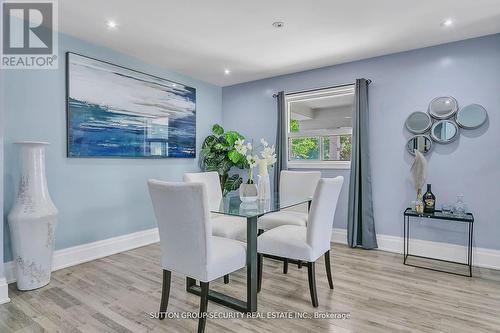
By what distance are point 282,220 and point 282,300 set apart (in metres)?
0.86

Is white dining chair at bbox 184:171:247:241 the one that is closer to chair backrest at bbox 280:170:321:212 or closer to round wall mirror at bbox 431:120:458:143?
chair backrest at bbox 280:170:321:212

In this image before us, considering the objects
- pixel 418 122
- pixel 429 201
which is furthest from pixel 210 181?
pixel 418 122

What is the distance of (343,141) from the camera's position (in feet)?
13.3

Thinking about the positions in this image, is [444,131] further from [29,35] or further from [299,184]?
[29,35]

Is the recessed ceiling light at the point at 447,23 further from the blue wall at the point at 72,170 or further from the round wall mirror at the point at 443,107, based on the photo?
the blue wall at the point at 72,170

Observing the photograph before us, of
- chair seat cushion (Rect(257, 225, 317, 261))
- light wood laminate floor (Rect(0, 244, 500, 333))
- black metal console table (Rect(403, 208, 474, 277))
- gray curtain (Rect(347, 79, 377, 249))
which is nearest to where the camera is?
light wood laminate floor (Rect(0, 244, 500, 333))

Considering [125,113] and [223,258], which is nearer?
[223,258]

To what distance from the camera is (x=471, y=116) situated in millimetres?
3119

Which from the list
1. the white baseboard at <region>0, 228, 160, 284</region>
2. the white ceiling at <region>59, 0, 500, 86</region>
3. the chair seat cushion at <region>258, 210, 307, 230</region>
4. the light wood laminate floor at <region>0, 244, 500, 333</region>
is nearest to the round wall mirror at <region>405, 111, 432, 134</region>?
the white ceiling at <region>59, 0, 500, 86</region>

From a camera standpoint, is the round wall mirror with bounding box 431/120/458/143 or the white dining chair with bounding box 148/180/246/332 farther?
the round wall mirror with bounding box 431/120/458/143

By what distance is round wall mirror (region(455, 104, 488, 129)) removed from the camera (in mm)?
3068

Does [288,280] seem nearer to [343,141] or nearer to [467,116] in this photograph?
[343,141]

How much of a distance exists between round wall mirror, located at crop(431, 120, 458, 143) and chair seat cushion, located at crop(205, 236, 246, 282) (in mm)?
2679

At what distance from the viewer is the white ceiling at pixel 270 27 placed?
8.09ft
